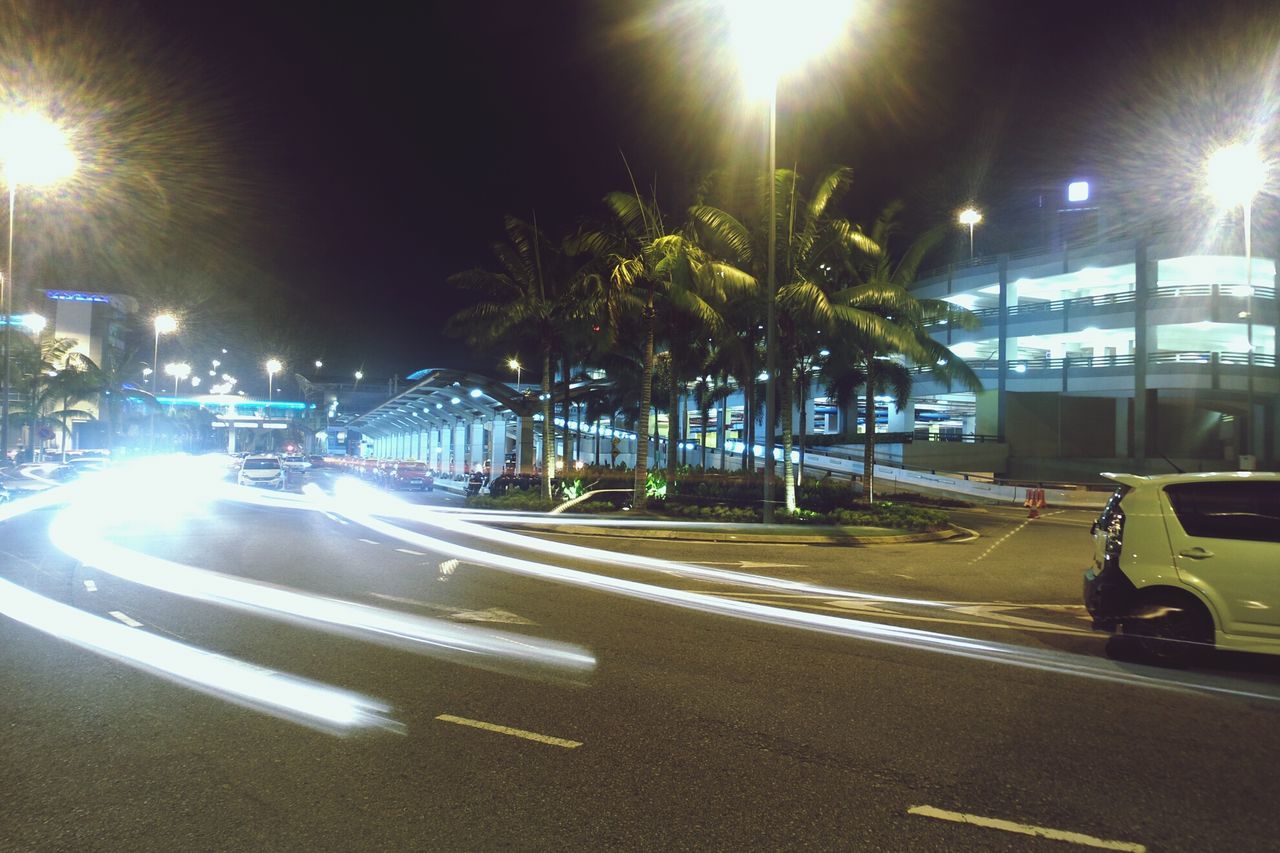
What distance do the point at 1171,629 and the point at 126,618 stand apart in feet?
33.1

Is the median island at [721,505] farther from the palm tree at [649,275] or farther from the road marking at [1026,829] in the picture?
the road marking at [1026,829]

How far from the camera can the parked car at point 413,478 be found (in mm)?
41000

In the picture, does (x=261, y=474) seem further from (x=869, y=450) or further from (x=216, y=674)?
(x=216, y=674)

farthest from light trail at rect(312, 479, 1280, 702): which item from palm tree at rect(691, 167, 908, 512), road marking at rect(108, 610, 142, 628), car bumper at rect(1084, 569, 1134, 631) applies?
palm tree at rect(691, 167, 908, 512)

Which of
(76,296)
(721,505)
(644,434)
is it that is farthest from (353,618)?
(76,296)

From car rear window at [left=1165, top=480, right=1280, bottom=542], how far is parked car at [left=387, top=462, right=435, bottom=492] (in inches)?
1454

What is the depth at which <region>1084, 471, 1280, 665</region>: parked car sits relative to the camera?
6.88 meters

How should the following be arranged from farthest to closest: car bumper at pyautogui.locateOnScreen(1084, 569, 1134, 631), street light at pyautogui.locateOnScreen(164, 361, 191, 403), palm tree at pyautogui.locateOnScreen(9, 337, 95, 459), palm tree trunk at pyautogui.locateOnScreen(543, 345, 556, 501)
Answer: street light at pyautogui.locateOnScreen(164, 361, 191, 403) < palm tree at pyautogui.locateOnScreen(9, 337, 95, 459) < palm tree trunk at pyautogui.locateOnScreen(543, 345, 556, 501) < car bumper at pyautogui.locateOnScreen(1084, 569, 1134, 631)

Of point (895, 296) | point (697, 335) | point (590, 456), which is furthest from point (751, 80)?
point (590, 456)

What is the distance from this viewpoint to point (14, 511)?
23.9m

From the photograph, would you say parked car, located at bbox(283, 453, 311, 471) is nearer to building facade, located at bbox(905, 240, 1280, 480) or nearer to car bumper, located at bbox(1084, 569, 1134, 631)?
building facade, located at bbox(905, 240, 1280, 480)

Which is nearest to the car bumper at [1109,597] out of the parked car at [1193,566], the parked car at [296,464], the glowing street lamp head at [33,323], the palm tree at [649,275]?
the parked car at [1193,566]

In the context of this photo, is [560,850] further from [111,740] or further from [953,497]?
[953,497]

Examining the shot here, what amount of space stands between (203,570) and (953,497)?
33.4 meters
